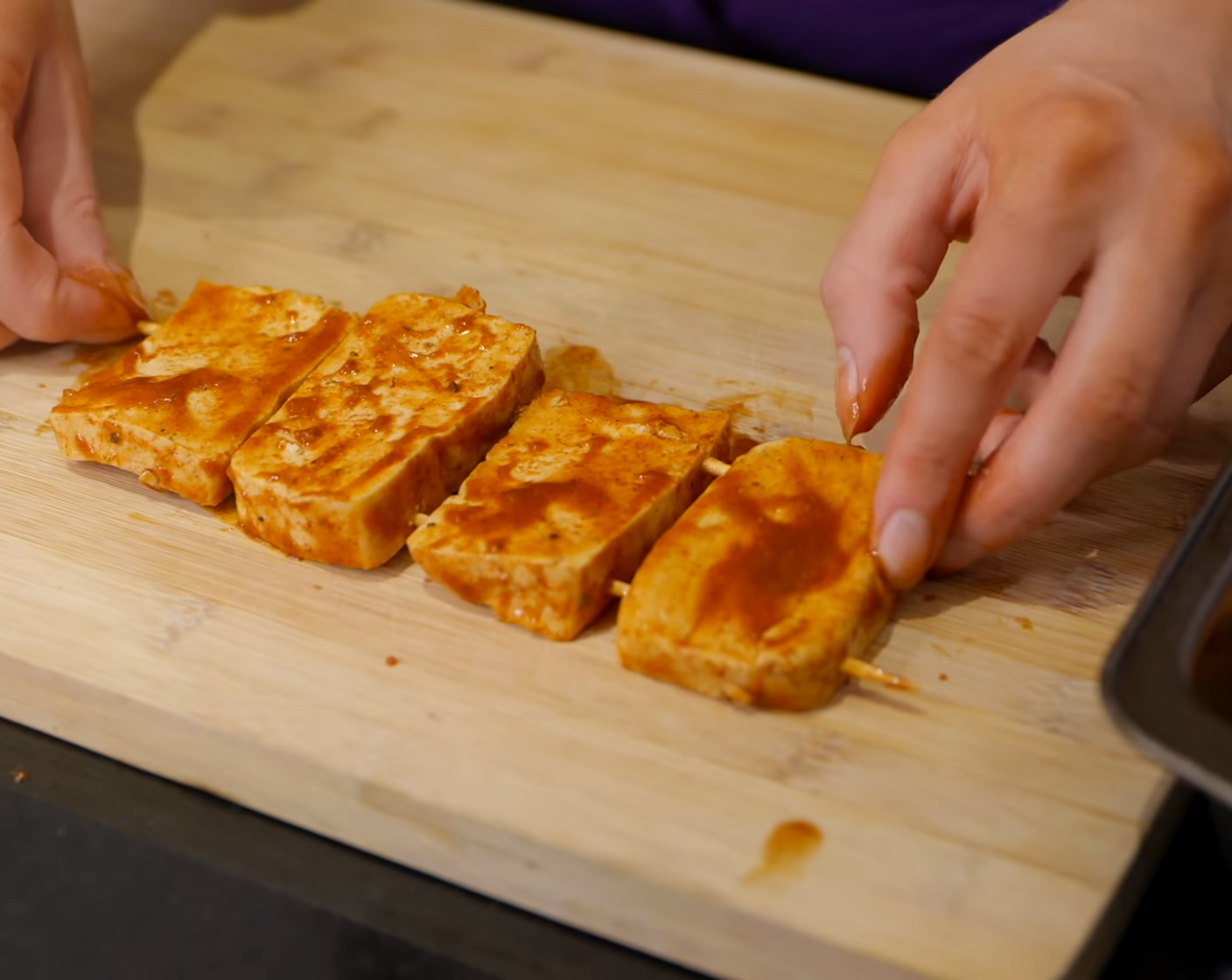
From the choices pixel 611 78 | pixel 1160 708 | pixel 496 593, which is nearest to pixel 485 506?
pixel 496 593

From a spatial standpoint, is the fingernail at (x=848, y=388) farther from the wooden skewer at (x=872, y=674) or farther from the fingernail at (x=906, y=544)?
the wooden skewer at (x=872, y=674)

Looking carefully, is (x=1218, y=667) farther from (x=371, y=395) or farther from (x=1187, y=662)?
(x=371, y=395)

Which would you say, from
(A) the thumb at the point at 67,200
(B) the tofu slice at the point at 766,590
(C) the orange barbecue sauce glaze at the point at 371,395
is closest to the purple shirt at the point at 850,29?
(A) the thumb at the point at 67,200

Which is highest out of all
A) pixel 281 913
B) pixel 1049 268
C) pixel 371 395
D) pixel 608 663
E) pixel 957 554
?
pixel 1049 268

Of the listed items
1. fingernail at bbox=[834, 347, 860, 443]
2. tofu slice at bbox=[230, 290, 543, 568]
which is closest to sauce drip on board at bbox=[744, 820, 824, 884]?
fingernail at bbox=[834, 347, 860, 443]

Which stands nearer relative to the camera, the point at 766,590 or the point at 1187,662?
the point at 1187,662

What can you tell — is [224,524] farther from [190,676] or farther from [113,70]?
[113,70]

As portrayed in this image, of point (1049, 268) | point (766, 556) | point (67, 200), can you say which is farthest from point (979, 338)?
point (67, 200)

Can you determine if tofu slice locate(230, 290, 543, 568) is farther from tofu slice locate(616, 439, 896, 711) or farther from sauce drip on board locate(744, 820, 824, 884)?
sauce drip on board locate(744, 820, 824, 884)
